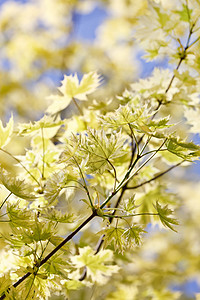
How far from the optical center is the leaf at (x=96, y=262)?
46 centimetres

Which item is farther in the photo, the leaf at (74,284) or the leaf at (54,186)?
the leaf at (74,284)

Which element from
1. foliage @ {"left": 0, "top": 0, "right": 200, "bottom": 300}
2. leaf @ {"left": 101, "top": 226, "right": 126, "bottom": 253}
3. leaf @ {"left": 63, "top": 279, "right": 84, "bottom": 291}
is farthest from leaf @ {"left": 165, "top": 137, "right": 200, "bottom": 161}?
leaf @ {"left": 63, "top": 279, "right": 84, "bottom": 291}

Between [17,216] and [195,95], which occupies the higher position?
[195,95]

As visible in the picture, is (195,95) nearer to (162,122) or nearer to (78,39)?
(162,122)

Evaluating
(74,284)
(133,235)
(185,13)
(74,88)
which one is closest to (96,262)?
(74,284)

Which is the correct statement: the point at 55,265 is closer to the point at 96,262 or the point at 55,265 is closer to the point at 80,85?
the point at 96,262

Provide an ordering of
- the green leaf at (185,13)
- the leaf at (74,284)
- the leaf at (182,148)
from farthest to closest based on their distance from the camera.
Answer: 1. the green leaf at (185,13)
2. the leaf at (74,284)
3. the leaf at (182,148)

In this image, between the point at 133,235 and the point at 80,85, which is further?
the point at 80,85

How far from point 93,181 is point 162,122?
24 centimetres

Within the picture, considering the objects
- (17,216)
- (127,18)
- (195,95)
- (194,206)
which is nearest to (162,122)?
(17,216)

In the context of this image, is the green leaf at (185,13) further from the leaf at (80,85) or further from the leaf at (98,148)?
the leaf at (98,148)

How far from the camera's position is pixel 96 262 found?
0.46 meters

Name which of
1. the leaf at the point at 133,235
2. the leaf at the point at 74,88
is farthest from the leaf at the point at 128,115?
the leaf at the point at 74,88

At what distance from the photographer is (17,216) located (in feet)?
1.08
